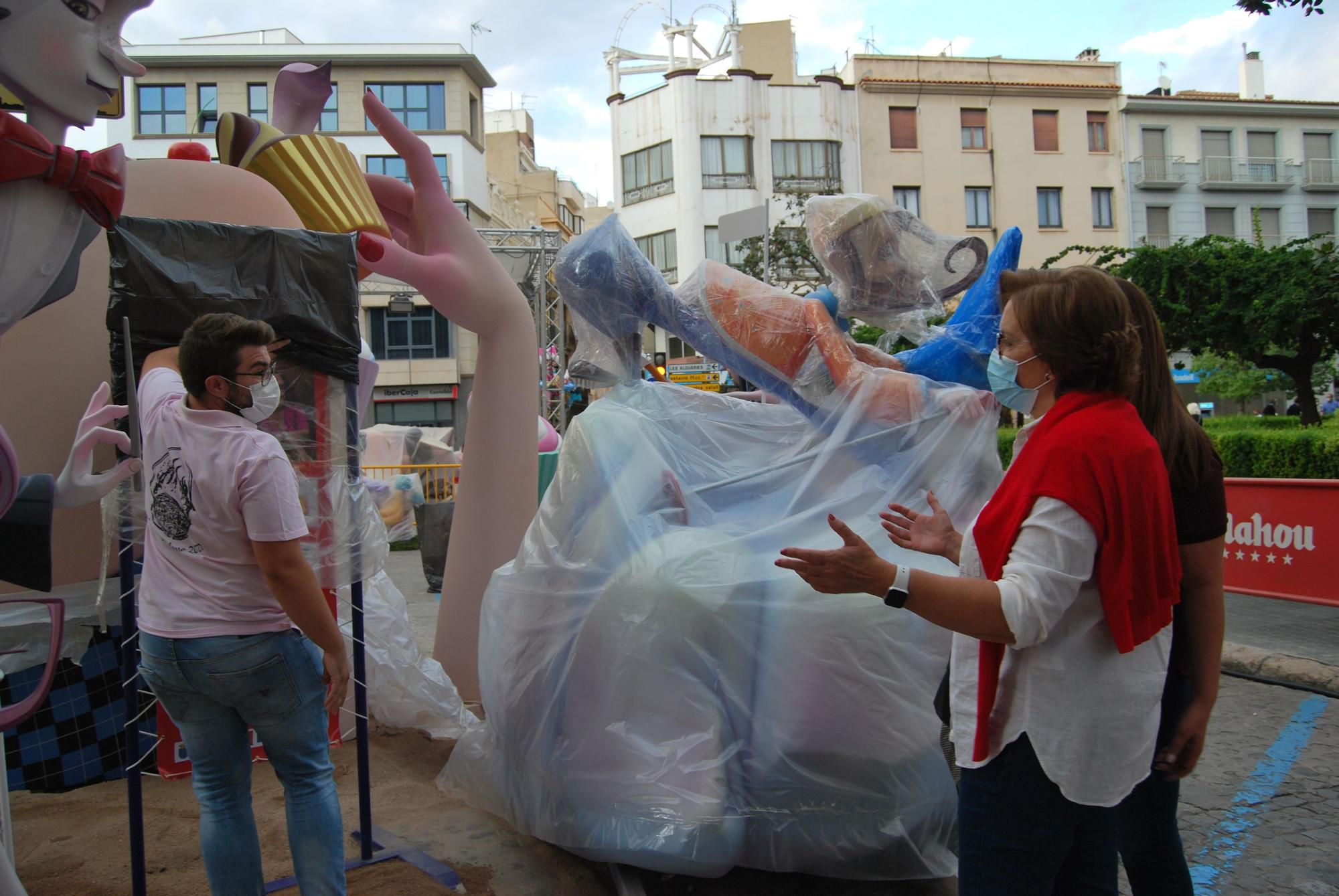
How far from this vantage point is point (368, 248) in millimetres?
3639

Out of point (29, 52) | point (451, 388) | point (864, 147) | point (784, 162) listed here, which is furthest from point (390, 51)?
point (29, 52)

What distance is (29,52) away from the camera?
74.2 inches

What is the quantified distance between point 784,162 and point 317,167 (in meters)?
27.0

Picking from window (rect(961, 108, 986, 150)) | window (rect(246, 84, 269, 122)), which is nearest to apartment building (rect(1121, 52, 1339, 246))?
window (rect(961, 108, 986, 150))

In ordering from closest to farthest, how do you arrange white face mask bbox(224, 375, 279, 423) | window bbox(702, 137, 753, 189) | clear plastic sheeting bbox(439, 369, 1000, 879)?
white face mask bbox(224, 375, 279, 423)
clear plastic sheeting bbox(439, 369, 1000, 879)
window bbox(702, 137, 753, 189)

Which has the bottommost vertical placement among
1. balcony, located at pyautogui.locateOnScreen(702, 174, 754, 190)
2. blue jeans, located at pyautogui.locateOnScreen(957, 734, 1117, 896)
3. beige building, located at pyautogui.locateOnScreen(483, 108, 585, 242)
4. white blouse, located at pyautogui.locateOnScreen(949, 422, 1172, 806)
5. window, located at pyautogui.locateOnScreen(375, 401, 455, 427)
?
blue jeans, located at pyautogui.locateOnScreen(957, 734, 1117, 896)

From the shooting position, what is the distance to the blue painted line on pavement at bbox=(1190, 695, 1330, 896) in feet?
→ 9.46

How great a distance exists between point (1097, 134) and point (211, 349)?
33.9 metres

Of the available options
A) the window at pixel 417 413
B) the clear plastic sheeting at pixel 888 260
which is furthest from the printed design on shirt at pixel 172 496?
the window at pixel 417 413

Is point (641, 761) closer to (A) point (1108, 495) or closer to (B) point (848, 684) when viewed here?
(B) point (848, 684)

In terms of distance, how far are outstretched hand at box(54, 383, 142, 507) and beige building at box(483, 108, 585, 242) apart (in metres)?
37.2

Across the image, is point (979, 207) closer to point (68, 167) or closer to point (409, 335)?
point (409, 335)

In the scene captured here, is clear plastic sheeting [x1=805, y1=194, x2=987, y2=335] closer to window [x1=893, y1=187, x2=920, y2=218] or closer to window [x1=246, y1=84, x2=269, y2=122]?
window [x1=893, y1=187, x2=920, y2=218]

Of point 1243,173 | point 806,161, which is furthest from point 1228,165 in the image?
point 806,161
